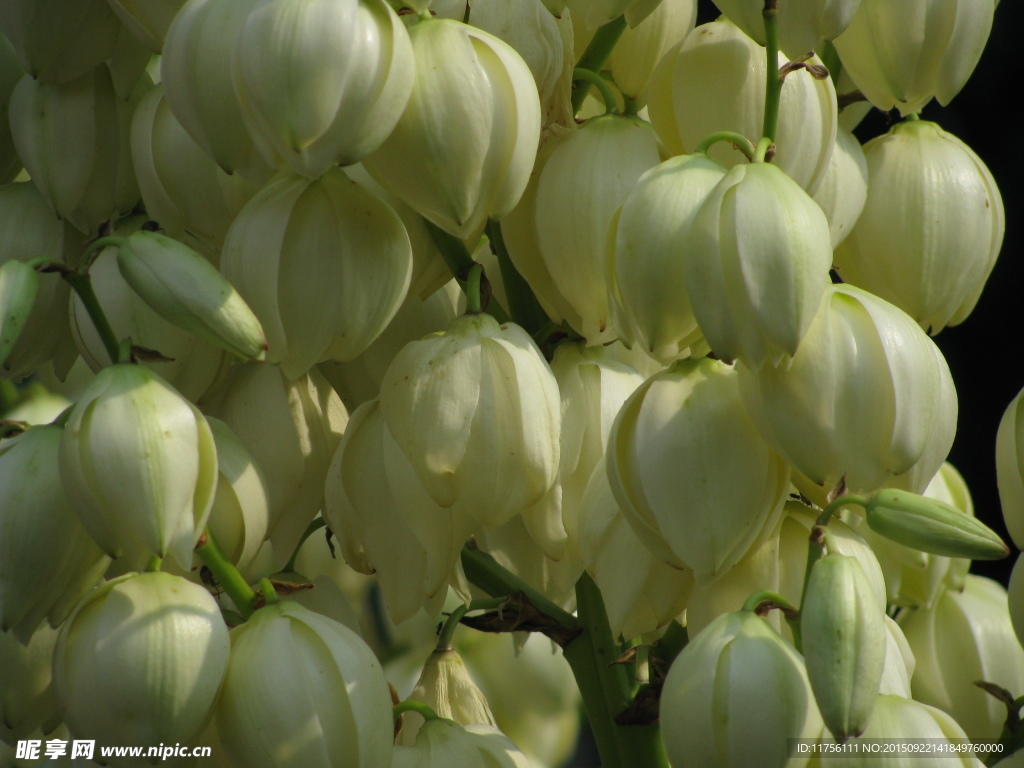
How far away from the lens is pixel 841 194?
0.43 metres

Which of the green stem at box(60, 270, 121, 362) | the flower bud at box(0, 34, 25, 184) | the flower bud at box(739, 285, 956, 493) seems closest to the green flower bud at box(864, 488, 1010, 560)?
the flower bud at box(739, 285, 956, 493)

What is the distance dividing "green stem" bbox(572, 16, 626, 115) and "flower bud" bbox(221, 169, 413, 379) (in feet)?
0.37

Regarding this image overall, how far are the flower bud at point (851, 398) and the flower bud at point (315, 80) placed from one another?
134 millimetres

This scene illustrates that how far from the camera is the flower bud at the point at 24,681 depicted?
42cm

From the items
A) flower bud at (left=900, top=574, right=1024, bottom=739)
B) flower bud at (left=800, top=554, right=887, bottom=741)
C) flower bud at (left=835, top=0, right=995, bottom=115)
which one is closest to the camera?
flower bud at (left=800, top=554, right=887, bottom=741)

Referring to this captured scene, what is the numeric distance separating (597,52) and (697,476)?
0.18 m

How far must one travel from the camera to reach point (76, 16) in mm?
448

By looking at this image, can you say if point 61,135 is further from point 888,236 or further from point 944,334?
point 944,334

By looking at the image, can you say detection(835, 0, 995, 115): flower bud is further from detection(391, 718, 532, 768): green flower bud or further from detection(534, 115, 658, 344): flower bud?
detection(391, 718, 532, 768): green flower bud

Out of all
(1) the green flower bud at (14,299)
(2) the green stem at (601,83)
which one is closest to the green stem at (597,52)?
(2) the green stem at (601,83)

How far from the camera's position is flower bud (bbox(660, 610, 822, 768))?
0.33 m

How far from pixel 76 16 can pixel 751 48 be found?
0.25 metres

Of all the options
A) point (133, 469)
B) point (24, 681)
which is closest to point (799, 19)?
point (133, 469)

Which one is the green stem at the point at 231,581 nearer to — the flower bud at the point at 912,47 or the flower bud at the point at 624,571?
the flower bud at the point at 624,571
